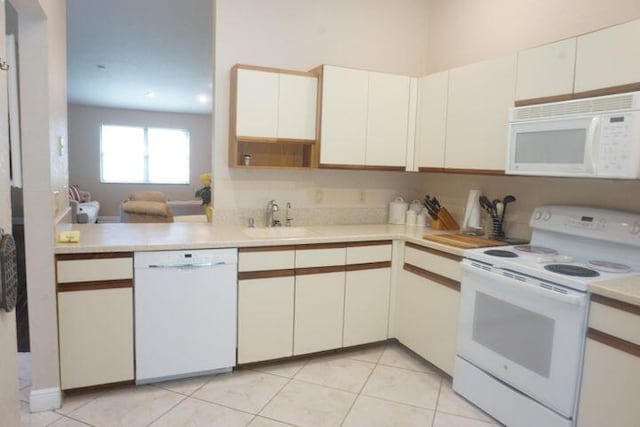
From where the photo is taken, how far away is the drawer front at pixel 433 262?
253cm

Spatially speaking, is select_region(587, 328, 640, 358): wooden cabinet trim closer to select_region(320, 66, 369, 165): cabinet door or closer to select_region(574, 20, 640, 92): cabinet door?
select_region(574, 20, 640, 92): cabinet door

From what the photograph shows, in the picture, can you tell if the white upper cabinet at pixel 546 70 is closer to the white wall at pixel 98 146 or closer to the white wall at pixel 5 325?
the white wall at pixel 5 325

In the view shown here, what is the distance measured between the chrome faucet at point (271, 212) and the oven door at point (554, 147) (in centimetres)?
158

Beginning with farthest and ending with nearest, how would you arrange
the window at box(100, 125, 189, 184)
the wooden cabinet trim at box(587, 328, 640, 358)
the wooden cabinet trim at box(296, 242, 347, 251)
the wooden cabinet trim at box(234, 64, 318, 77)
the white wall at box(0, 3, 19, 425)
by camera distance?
the window at box(100, 125, 189, 184)
the wooden cabinet trim at box(234, 64, 318, 77)
the wooden cabinet trim at box(296, 242, 347, 251)
the wooden cabinet trim at box(587, 328, 640, 358)
the white wall at box(0, 3, 19, 425)

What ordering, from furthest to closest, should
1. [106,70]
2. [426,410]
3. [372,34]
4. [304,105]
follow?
[106,70], [372,34], [304,105], [426,410]

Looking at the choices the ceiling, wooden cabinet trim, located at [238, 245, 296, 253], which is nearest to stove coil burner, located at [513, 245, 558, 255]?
wooden cabinet trim, located at [238, 245, 296, 253]

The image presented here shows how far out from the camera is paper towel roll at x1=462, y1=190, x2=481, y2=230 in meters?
2.95

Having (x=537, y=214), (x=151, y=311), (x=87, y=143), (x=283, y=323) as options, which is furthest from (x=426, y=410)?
(x=87, y=143)

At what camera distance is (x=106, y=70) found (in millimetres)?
6059

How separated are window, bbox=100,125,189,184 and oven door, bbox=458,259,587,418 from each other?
8927mm

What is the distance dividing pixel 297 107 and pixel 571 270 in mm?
1938

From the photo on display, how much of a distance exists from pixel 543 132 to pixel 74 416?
2848mm

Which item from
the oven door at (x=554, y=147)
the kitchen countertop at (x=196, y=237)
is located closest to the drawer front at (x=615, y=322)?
the oven door at (x=554, y=147)

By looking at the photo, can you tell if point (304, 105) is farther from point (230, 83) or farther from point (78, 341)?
point (78, 341)
